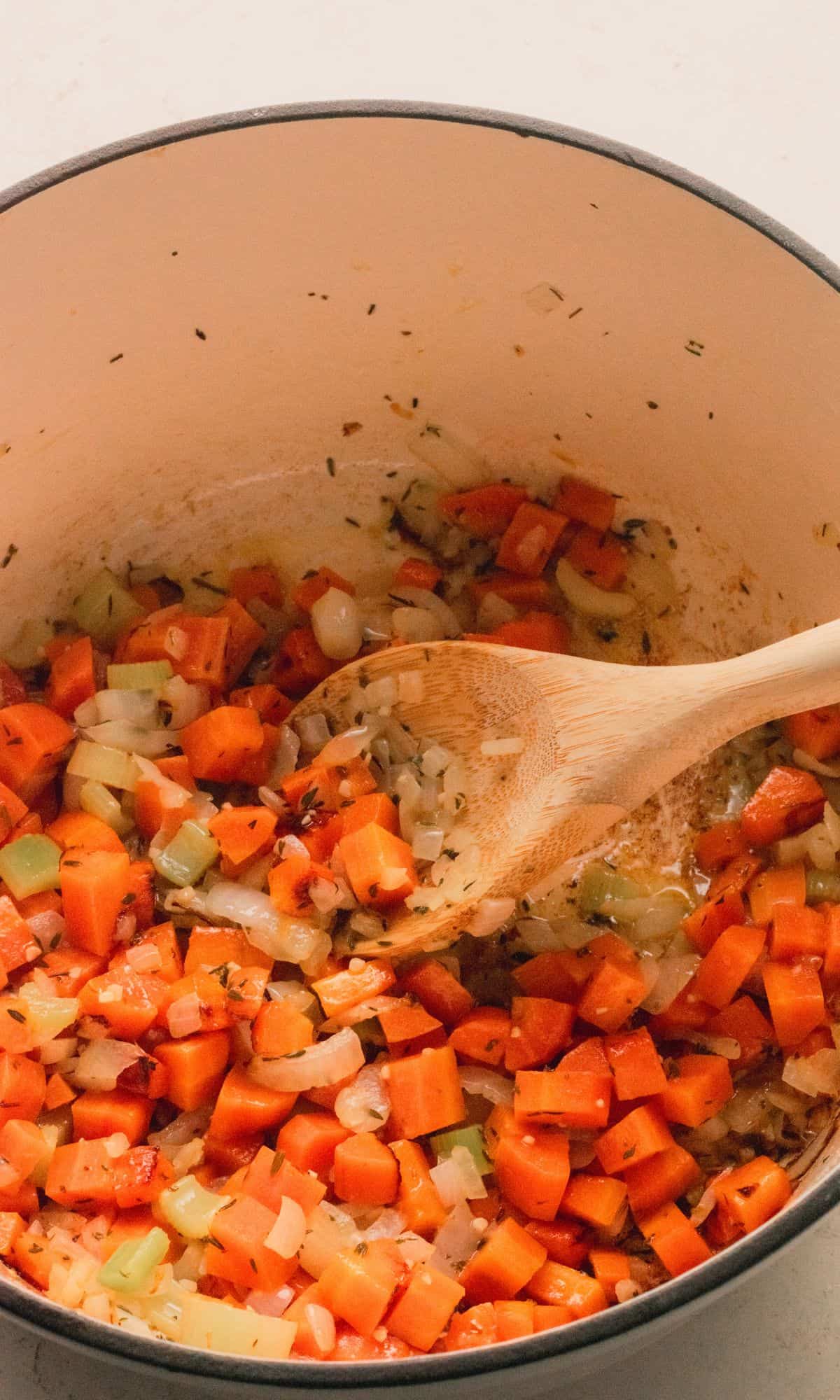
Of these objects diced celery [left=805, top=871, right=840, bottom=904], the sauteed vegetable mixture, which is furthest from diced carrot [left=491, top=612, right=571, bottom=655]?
diced celery [left=805, top=871, right=840, bottom=904]

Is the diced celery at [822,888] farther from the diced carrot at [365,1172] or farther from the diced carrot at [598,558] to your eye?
the diced carrot at [365,1172]

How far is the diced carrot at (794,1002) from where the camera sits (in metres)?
1.86

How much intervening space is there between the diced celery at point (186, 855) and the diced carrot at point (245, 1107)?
1.03 ft

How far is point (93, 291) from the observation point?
1.88 m

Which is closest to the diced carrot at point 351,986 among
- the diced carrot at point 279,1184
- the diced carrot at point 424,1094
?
the diced carrot at point 424,1094

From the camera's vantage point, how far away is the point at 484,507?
7.50 ft

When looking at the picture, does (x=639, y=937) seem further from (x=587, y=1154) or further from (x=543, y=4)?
(x=543, y=4)

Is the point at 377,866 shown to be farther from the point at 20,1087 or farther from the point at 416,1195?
the point at 20,1087

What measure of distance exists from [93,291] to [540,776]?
921 mm

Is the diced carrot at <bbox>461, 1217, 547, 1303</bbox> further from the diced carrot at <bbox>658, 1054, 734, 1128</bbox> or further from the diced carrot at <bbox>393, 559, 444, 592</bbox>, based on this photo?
the diced carrot at <bbox>393, 559, 444, 592</bbox>

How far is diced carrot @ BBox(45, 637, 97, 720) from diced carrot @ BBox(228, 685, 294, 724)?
0.76 feet

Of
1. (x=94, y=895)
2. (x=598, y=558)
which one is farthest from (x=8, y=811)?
(x=598, y=558)

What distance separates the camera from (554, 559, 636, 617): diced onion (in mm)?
2242

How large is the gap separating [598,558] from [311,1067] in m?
0.95
